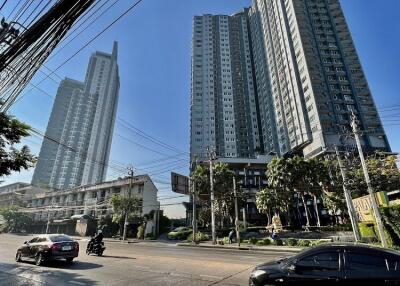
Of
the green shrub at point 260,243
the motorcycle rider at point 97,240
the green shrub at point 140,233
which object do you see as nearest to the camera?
the motorcycle rider at point 97,240

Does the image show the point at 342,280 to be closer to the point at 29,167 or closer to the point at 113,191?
the point at 29,167

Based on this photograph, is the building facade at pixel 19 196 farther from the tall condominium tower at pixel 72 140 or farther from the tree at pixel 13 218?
the tall condominium tower at pixel 72 140

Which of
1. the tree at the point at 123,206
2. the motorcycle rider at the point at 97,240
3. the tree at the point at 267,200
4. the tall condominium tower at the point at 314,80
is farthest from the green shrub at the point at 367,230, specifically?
the tall condominium tower at the point at 314,80

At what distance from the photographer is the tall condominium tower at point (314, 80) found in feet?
221

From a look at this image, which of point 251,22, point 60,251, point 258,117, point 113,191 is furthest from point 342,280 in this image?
point 251,22

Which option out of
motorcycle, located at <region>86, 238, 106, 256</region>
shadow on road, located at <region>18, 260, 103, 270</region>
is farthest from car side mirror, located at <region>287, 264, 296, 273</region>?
motorcycle, located at <region>86, 238, 106, 256</region>

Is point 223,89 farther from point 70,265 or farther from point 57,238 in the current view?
point 70,265

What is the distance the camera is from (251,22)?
128m

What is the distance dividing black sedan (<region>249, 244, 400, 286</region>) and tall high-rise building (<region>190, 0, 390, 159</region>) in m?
41.3

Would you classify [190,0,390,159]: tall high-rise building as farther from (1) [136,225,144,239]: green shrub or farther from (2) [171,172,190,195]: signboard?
(1) [136,225,144,239]: green shrub

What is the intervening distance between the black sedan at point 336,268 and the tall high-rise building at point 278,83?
41253 millimetres

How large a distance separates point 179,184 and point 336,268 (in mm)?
26372

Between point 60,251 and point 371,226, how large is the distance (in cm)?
2568

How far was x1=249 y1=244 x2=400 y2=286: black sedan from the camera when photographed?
15.3 feet
